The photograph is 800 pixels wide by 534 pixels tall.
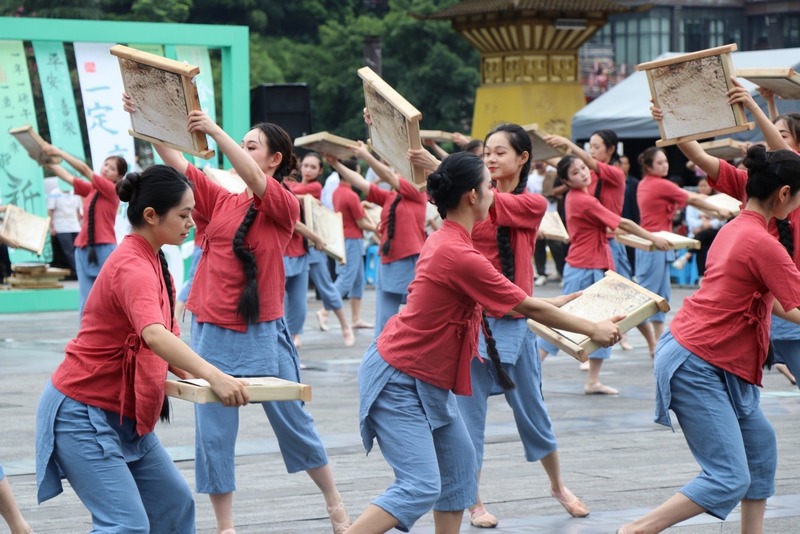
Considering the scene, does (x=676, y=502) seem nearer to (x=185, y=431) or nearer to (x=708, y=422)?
(x=708, y=422)

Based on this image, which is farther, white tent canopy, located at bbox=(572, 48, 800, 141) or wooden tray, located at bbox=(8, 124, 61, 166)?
white tent canopy, located at bbox=(572, 48, 800, 141)

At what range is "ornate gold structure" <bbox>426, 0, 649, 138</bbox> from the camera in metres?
26.9

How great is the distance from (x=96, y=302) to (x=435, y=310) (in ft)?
3.82

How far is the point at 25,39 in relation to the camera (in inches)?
640

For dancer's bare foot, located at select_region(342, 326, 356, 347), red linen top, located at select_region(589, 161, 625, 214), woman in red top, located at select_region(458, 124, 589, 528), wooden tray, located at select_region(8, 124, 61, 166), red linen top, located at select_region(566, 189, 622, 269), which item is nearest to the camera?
woman in red top, located at select_region(458, 124, 589, 528)

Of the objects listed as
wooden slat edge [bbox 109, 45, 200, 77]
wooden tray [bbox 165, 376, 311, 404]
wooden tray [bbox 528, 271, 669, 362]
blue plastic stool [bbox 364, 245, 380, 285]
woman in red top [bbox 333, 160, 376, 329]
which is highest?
wooden slat edge [bbox 109, 45, 200, 77]

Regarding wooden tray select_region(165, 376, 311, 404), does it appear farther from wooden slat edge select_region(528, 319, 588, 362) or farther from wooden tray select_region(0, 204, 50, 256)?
wooden tray select_region(0, 204, 50, 256)

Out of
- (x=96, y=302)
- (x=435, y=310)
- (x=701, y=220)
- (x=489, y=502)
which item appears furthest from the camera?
(x=701, y=220)

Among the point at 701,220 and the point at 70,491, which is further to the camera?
the point at 701,220

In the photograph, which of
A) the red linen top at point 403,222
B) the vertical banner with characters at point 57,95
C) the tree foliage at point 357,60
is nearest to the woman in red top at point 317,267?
the red linen top at point 403,222

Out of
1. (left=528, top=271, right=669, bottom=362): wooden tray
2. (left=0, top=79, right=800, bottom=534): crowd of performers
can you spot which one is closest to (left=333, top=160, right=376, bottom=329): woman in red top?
(left=0, top=79, right=800, bottom=534): crowd of performers

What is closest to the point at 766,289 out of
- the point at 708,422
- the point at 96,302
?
the point at 708,422

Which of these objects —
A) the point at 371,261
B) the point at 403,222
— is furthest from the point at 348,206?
the point at 371,261

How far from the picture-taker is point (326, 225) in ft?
40.0
